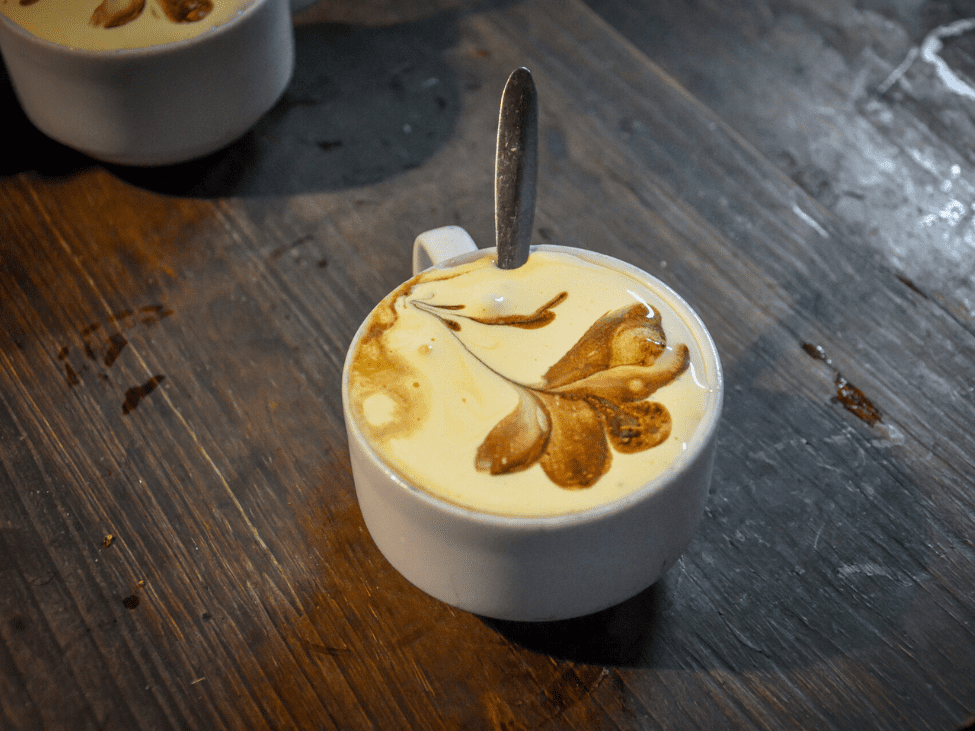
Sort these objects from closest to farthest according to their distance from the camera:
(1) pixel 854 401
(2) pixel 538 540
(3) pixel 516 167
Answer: (2) pixel 538 540 → (3) pixel 516 167 → (1) pixel 854 401

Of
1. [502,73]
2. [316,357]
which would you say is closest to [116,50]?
[316,357]

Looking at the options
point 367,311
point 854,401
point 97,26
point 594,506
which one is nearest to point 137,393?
point 367,311

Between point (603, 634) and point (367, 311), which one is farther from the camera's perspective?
point (367, 311)

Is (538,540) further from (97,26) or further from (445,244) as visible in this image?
(97,26)

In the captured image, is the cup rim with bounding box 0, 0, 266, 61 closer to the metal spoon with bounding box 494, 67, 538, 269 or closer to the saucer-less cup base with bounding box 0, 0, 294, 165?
the saucer-less cup base with bounding box 0, 0, 294, 165

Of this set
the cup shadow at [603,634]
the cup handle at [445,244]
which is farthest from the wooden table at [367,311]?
the cup handle at [445,244]

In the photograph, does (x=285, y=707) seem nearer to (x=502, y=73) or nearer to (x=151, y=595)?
(x=151, y=595)

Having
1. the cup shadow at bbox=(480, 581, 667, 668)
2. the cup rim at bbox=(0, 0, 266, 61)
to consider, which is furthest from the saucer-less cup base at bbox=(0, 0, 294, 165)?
the cup shadow at bbox=(480, 581, 667, 668)
